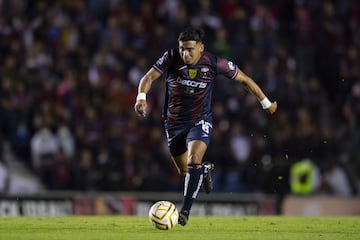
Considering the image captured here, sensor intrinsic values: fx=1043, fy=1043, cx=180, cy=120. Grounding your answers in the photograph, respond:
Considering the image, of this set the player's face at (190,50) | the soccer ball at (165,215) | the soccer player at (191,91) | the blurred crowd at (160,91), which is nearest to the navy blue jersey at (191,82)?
the soccer player at (191,91)

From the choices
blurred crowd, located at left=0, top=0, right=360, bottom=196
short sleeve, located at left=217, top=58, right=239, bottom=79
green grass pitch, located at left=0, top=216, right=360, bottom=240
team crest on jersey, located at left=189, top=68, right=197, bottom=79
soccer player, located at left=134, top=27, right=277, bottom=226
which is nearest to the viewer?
green grass pitch, located at left=0, top=216, right=360, bottom=240

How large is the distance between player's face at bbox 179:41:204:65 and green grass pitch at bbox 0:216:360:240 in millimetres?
2020

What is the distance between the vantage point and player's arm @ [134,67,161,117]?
11922mm

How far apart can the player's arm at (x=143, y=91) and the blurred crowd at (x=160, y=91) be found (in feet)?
25.0

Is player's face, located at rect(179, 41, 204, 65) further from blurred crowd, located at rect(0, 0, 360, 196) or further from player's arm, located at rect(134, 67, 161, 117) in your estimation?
blurred crowd, located at rect(0, 0, 360, 196)

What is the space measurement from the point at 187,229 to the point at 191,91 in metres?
1.74

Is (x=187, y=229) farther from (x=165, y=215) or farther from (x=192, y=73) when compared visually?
(x=192, y=73)

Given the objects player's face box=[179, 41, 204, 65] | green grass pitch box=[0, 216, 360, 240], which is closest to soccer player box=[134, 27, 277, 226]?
player's face box=[179, 41, 204, 65]

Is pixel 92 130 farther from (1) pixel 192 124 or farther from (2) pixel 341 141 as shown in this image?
(1) pixel 192 124

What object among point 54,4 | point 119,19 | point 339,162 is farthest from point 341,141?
point 54,4

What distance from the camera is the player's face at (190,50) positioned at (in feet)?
40.5

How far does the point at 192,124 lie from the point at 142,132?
812 centimetres

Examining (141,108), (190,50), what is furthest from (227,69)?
(141,108)

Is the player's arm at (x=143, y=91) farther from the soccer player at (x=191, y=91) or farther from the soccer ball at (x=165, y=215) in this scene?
the soccer ball at (x=165, y=215)
